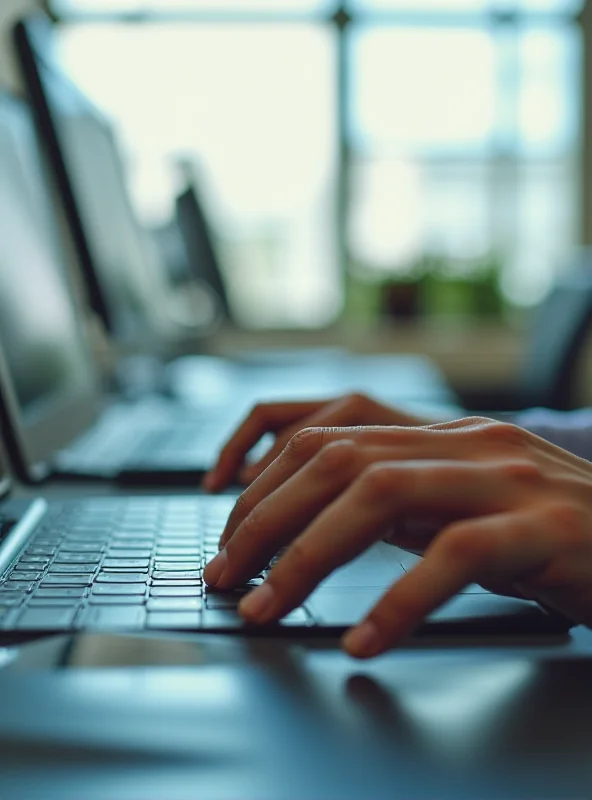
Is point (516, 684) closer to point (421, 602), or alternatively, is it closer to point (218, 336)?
point (421, 602)

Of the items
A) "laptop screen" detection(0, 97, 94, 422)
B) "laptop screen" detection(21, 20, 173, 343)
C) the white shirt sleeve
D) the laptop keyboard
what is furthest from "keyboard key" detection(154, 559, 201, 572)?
"laptop screen" detection(21, 20, 173, 343)

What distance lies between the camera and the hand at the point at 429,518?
0.36 meters

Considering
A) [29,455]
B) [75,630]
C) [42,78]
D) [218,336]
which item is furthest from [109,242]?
[218,336]

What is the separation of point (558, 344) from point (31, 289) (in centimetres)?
139

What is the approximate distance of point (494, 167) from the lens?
3.86m

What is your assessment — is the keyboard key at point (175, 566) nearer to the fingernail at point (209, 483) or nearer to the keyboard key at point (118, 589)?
the keyboard key at point (118, 589)

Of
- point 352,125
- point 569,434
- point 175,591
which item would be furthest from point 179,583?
point 352,125

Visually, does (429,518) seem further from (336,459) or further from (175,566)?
(175,566)

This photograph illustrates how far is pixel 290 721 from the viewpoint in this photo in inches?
12.6

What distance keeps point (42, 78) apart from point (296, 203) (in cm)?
277

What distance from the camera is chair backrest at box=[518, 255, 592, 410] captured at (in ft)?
6.23

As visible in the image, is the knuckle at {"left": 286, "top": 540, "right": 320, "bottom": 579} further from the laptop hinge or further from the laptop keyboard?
the laptop hinge

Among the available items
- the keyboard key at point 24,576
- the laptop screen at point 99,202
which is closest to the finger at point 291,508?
the keyboard key at point 24,576

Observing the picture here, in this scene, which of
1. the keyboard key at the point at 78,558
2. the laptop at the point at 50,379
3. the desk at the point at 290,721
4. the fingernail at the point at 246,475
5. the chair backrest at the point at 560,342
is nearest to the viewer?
the desk at the point at 290,721
